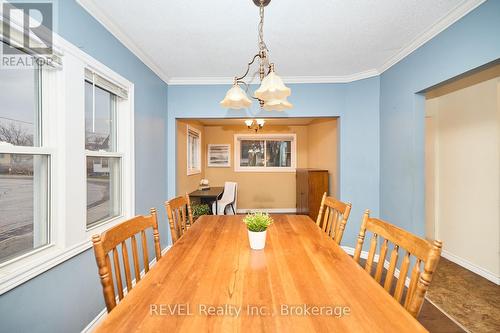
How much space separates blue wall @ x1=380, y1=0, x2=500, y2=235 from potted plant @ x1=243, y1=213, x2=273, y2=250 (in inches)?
77.6

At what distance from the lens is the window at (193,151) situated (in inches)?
185

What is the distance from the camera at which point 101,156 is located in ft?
6.69

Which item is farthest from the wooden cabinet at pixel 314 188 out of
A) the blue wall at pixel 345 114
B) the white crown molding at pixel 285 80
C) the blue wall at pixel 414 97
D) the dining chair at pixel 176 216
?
the dining chair at pixel 176 216

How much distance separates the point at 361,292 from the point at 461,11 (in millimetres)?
2283

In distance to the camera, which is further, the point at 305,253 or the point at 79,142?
the point at 79,142

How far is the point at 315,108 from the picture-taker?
10.9 ft

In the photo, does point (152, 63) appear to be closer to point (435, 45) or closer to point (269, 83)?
point (269, 83)

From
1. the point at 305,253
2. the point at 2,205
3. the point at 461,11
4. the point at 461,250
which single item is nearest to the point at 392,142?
the point at 461,11

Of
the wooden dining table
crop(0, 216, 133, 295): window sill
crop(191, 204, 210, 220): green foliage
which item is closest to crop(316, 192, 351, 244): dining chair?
the wooden dining table

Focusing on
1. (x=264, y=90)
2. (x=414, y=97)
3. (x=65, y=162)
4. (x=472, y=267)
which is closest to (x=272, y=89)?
(x=264, y=90)

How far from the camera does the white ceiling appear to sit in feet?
5.83

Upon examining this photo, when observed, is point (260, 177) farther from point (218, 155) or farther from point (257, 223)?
point (257, 223)

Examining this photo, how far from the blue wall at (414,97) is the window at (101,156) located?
2.98 meters

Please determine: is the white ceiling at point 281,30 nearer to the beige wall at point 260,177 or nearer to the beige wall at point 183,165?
the beige wall at point 183,165
